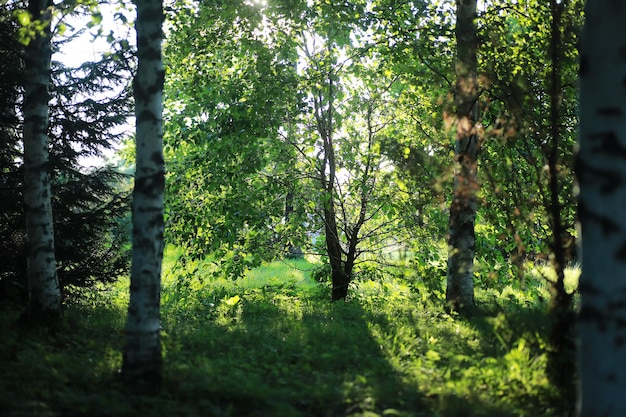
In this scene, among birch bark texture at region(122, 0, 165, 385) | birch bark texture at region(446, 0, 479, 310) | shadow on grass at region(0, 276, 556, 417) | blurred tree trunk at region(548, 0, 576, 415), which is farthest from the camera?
birch bark texture at region(446, 0, 479, 310)

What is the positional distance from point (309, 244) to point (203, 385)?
7.99 metres

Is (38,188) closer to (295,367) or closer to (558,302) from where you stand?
(295,367)

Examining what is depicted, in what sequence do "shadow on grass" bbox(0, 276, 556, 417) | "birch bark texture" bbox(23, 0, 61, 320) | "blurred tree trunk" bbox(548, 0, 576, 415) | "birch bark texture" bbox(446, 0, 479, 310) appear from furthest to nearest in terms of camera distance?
1. "birch bark texture" bbox(446, 0, 479, 310)
2. "birch bark texture" bbox(23, 0, 61, 320)
3. "blurred tree trunk" bbox(548, 0, 576, 415)
4. "shadow on grass" bbox(0, 276, 556, 417)

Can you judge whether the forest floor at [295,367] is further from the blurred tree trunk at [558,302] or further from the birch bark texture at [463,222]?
the birch bark texture at [463,222]

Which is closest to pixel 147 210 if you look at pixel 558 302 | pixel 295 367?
pixel 295 367

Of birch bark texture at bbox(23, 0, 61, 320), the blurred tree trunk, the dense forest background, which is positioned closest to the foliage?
the dense forest background

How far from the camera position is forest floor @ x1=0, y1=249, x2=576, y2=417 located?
5.14m

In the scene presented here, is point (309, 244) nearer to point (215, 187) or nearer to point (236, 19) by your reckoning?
point (215, 187)

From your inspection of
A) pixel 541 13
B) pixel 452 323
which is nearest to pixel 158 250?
pixel 452 323

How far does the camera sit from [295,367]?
6707 millimetres

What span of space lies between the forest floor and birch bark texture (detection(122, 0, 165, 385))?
1.15ft

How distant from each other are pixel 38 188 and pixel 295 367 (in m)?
4.74

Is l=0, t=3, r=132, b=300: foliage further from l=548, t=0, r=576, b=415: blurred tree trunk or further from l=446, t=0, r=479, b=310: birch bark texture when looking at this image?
l=548, t=0, r=576, b=415: blurred tree trunk

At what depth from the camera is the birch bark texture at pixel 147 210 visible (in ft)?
19.7
